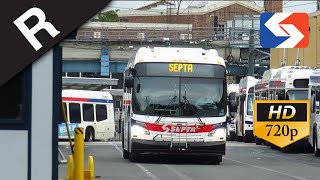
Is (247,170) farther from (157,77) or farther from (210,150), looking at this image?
(157,77)

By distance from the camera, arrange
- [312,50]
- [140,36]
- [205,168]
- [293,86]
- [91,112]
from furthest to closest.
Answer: [140,36] → [312,50] → [91,112] → [293,86] → [205,168]

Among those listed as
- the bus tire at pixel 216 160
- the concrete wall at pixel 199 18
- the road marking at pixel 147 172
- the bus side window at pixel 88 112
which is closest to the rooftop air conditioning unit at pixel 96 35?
the bus side window at pixel 88 112

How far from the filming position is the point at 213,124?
23.2 metres

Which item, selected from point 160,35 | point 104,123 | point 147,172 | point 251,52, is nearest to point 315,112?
point 147,172

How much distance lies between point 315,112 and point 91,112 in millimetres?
19849

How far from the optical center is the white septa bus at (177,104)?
2305 centimetres

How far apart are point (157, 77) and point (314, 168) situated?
192 inches

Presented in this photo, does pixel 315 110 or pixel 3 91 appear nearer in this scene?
pixel 3 91

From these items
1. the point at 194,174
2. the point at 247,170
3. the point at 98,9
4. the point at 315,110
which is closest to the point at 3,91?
the point at 98,9

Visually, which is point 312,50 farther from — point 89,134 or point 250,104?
point 89,134

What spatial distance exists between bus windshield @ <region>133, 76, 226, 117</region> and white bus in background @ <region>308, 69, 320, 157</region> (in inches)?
223

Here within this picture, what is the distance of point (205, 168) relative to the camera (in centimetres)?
2222

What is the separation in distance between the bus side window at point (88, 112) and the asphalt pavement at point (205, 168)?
18.2 metres

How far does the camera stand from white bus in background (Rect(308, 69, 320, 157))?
2822 cm
